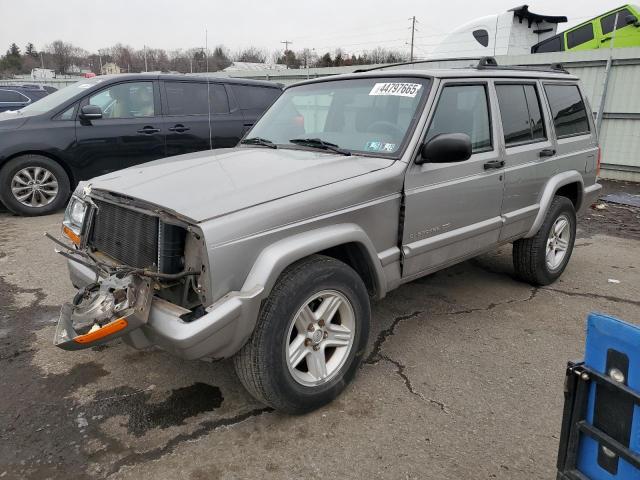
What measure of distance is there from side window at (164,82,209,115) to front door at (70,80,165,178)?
8.1 inches

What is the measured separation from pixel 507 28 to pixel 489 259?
12.8 m

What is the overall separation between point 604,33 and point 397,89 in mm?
12203

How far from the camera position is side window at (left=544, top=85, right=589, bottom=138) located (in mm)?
4590

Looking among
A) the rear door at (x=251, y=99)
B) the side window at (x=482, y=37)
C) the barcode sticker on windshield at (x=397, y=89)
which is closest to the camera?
the barcode sticker on windshield at (x=397, y=89)

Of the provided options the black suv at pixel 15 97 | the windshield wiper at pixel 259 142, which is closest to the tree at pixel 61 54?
the black suv at pixel 15 97

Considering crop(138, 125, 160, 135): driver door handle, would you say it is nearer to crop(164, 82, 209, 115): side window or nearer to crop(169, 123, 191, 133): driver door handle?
crop(169, 123, 191, 133): driver door handle

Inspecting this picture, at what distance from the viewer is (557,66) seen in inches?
197

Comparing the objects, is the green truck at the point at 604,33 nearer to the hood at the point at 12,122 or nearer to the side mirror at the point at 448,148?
the side mirror at the point at 448,148

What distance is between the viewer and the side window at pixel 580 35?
1331 cm

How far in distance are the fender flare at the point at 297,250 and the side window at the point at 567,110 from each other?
2.71m

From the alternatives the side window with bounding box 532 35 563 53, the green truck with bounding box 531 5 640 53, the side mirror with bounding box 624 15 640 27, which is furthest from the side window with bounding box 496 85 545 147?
the side window with bounding box 532 35 563 53

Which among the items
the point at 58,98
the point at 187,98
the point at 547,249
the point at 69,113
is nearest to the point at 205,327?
the point at 547,249

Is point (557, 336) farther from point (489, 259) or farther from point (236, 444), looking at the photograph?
point (236, 444)

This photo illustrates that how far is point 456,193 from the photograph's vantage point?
11.6ft
